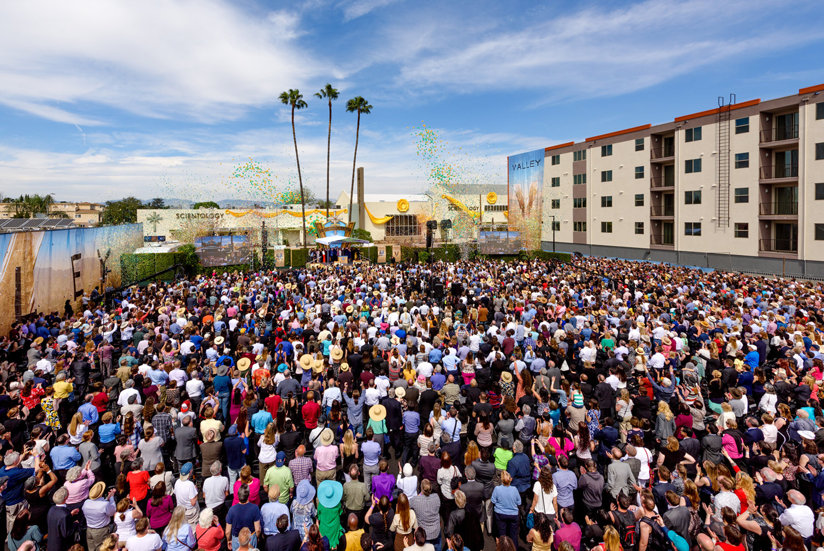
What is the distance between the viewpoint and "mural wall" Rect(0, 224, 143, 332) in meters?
16.3

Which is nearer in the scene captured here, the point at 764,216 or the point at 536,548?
the point at 536,548

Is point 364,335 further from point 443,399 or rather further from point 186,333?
point 186,333

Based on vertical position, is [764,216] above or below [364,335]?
above

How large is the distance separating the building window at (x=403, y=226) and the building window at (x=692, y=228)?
3466cm

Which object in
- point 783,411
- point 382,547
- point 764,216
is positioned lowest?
point 382,547

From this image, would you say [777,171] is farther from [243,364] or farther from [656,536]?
[243,364]

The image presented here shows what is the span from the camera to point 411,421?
7.72 metres

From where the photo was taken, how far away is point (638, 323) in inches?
483

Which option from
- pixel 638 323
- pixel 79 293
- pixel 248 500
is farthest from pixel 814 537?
pixel 79 293

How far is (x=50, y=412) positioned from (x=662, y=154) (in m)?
43.6

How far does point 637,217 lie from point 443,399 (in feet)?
128

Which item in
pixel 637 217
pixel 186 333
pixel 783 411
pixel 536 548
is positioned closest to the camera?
pixel 536 548

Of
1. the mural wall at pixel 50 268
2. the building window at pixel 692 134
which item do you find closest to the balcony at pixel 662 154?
the building window at pixel 692 134

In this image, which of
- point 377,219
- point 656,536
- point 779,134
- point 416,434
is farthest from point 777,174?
point 377,219
